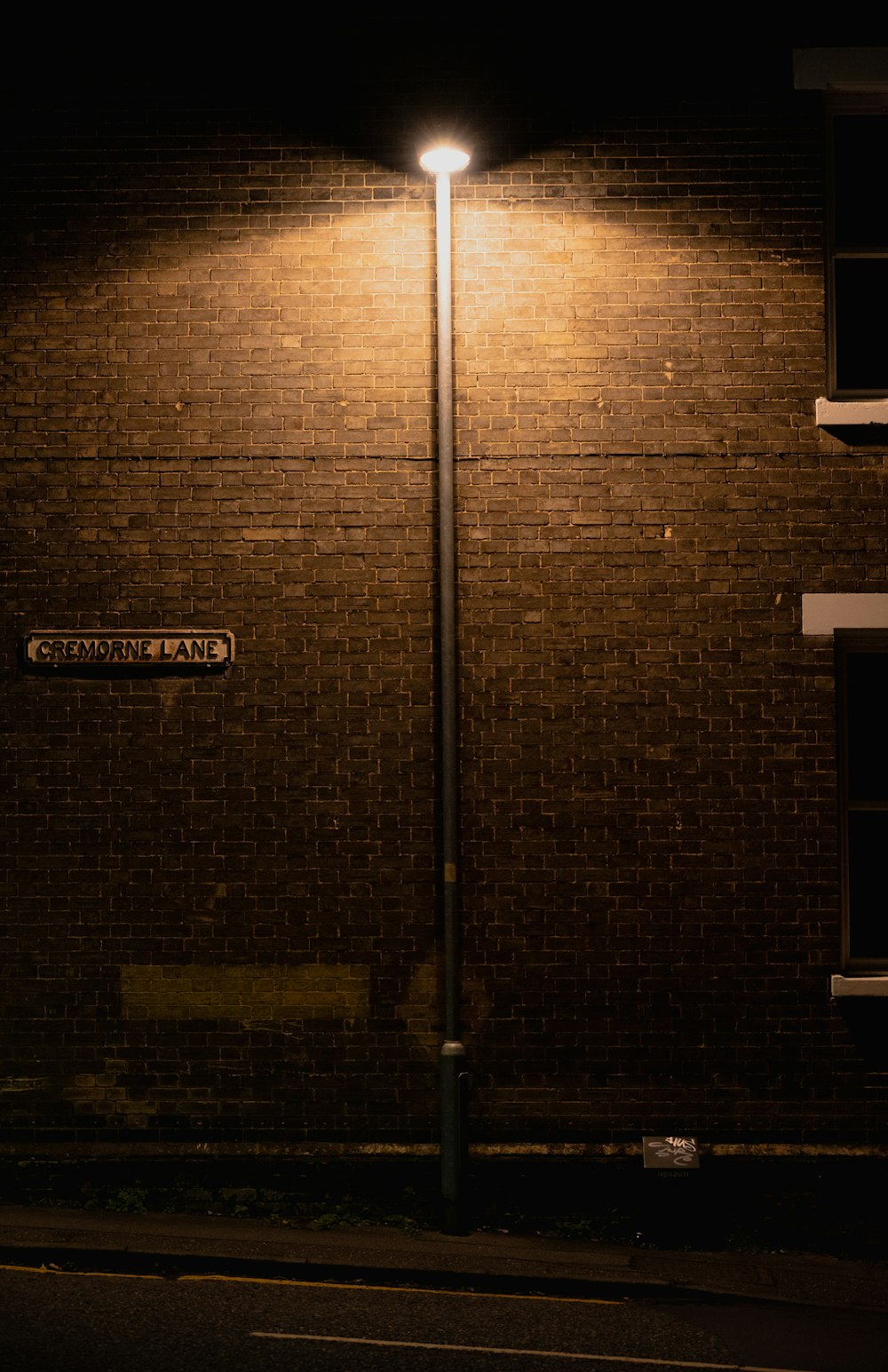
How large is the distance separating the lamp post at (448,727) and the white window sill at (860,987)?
269cm

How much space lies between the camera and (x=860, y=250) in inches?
338

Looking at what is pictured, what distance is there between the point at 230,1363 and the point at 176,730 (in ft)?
13.5

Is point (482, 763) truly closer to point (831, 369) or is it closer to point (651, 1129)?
point (651, 1129)

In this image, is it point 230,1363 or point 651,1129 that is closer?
point 230,1363

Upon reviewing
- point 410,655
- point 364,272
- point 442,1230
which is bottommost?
point 442,1230

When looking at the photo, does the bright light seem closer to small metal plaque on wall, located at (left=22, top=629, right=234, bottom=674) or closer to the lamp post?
the lamp post

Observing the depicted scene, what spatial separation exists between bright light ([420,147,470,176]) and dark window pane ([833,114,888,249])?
3.04 metres

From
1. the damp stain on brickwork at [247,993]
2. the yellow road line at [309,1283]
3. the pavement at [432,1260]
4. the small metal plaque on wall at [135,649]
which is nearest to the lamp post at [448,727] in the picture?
the pavement at [432,1260]

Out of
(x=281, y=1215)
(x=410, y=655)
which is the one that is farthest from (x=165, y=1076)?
(x=410, y=655)

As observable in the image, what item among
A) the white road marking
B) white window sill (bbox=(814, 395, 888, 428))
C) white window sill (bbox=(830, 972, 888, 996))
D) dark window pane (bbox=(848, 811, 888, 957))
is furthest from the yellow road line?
white window sill (bbox=(814, 395, 888, 428))

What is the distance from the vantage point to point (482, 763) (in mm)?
8133

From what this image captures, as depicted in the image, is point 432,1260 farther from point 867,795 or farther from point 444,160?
point 444,160

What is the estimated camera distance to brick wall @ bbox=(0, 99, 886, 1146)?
8.08m

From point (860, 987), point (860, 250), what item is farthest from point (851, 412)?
point (860, 987)
